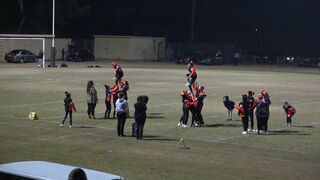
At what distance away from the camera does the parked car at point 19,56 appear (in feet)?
220

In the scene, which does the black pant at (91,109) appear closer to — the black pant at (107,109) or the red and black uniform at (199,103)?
the black pant at (107,109)

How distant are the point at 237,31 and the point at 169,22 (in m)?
10.4

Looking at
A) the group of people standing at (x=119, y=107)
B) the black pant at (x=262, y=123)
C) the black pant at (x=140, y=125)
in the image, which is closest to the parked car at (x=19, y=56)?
the group of people standing at (x=119, y=107)

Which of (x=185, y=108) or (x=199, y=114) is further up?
(x=185, y=108)

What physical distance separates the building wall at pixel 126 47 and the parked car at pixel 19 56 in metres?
15.3

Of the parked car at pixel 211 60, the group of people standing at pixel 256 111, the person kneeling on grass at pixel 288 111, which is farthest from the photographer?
the parked car at pixel 211 60

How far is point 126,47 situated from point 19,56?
17.8 m

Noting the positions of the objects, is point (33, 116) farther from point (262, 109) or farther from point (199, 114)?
point (262, 109)

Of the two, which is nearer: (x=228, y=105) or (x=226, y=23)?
(x=228, y=105)

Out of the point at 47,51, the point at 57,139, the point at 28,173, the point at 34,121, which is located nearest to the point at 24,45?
the point at 47,51

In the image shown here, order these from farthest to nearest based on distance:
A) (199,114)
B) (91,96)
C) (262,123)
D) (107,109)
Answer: (107,109) < (91,96) < (199,114) < (262,123)

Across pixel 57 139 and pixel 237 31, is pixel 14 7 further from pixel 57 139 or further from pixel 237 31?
pixel 57 139

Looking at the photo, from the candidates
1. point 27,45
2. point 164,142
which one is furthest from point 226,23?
point 164,142

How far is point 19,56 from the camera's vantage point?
6719 cm
